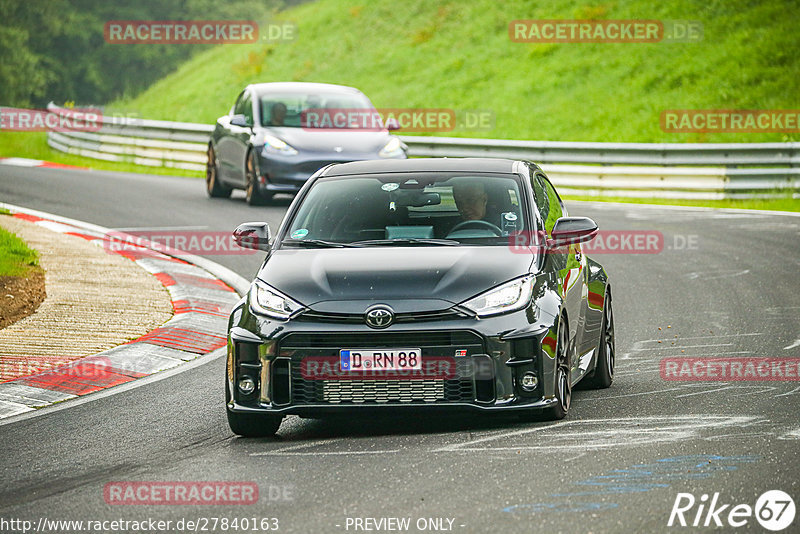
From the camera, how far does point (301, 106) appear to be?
2162cm

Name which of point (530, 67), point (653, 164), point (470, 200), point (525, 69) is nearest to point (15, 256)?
point (470, 200)

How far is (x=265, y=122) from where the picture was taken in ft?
70.1

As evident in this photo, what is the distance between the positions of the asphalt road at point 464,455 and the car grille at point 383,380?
0.25 metres

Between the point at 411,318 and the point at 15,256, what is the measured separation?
812 cm

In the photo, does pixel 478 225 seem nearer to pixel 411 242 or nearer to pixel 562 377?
pixel 411 242

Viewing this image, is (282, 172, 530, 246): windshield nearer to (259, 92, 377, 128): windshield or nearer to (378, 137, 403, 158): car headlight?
(378, 137, 403, 158): car headlight

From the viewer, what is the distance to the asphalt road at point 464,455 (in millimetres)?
6129

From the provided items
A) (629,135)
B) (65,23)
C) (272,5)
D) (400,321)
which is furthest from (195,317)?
(272,5)

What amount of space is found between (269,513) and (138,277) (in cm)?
864

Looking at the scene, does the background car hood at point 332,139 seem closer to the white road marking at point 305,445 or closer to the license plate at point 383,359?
the white road marking at point 305,445

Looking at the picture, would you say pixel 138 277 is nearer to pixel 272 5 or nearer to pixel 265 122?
pixel 265 122

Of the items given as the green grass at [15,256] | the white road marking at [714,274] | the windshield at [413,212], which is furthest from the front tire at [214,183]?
the windshield at [413,212]

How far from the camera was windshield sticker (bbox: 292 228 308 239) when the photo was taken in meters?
8.67

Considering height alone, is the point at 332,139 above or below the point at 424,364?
above
